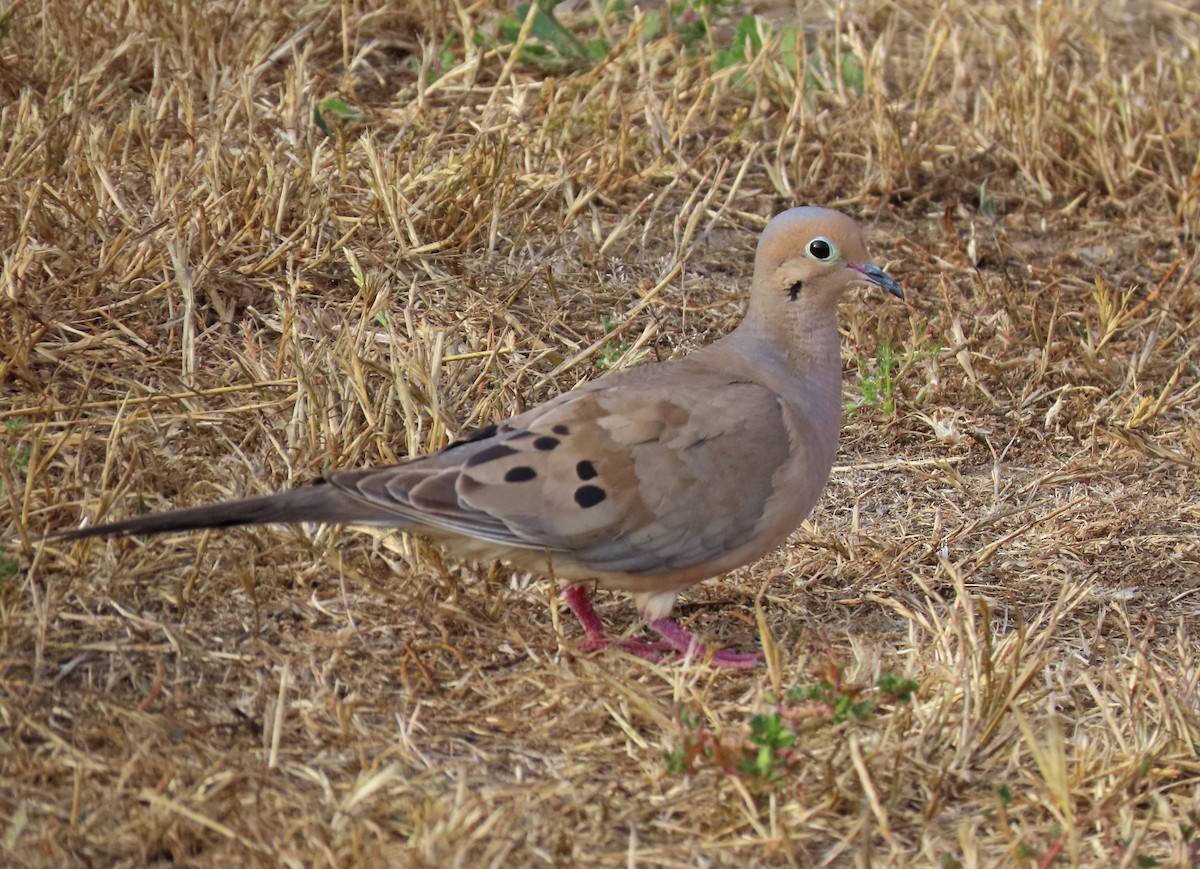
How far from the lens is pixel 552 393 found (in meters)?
3.76

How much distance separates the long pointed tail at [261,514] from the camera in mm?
2617

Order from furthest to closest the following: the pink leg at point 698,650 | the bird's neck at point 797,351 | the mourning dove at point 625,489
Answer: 1. the bird's neck at point 797,351
2. the pink leg at point 698,650
3. the mourning dove at point 625,489

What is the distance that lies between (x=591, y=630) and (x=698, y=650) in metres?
0.21

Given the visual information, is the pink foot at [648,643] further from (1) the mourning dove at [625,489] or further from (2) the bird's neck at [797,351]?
(2) the bird's neck at [797,351]

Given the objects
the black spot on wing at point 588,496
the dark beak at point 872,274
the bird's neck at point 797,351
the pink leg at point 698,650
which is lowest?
the pink leg at point 698,650

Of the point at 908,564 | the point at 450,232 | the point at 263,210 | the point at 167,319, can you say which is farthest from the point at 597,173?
the point at 908,564

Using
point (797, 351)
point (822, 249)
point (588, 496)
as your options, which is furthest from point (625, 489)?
point (822, 249)

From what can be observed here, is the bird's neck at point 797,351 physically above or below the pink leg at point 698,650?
above

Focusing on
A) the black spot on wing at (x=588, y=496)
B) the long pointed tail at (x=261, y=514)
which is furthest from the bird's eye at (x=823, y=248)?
the long pointed tail at (x=261, y=514)

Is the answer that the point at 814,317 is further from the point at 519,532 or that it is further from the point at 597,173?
the point at 597,173

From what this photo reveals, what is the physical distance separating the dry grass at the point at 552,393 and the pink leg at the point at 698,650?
7 centimetres

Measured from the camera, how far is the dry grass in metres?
2.51

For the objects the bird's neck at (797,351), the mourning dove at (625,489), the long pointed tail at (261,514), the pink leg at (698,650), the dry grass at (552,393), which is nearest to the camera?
the dry grass at (552,393)

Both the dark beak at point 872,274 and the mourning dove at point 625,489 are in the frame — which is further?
the dark beak at point 872,274
